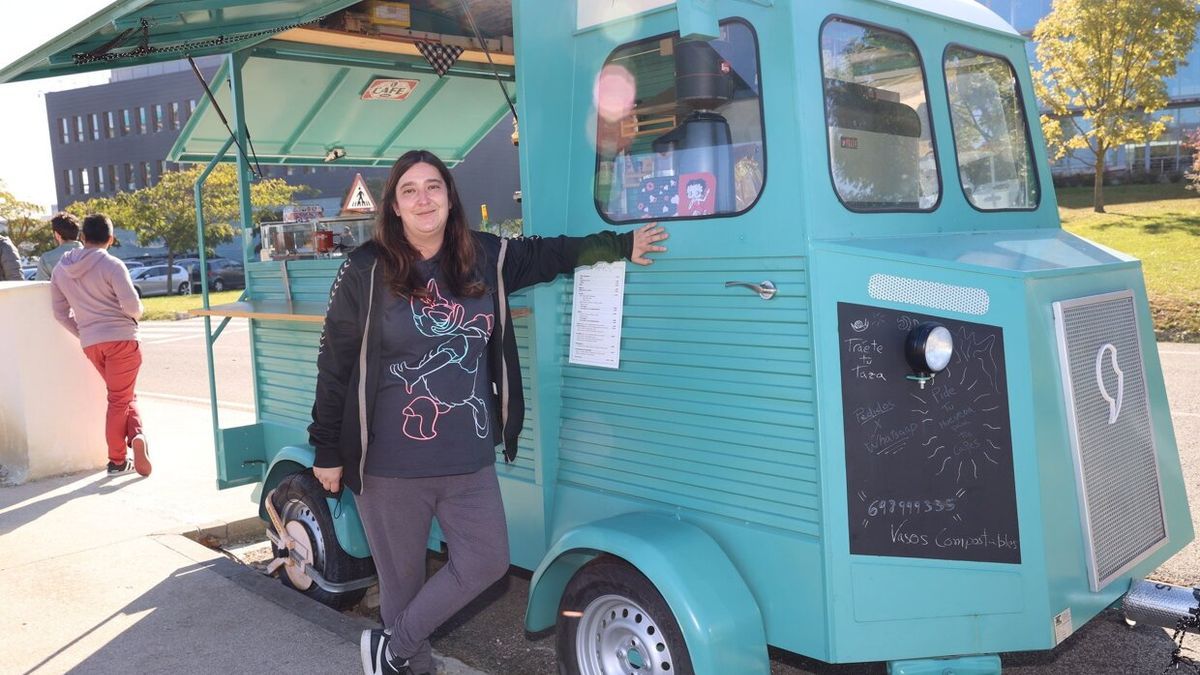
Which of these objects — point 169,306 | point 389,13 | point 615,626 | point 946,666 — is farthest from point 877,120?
point 169,306

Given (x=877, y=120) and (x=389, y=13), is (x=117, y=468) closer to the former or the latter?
(x=389, y=13)

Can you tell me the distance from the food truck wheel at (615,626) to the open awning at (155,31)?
2.68 metres

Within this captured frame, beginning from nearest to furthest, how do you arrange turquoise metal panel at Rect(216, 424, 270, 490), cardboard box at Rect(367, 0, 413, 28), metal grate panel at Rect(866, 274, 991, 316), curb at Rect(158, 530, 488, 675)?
1. metal grate panel at Rect(866, 274, 991, 316)
2. curb at Rect(158, 530, 488, 675)
3. cardboard box at Rect(367, 0, 413, 28)
4. turquoise metal panel at Rect(216, 424, 270, 490)

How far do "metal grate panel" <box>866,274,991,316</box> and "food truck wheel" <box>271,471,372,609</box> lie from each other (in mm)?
2827

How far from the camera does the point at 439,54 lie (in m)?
5.79

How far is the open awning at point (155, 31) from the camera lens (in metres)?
4.22

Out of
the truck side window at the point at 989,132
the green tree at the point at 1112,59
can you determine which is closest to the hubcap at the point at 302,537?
the truck side window at the point at 989,132

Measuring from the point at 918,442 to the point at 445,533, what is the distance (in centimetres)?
162

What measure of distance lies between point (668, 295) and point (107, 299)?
5385mm

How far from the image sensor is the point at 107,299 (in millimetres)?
7207

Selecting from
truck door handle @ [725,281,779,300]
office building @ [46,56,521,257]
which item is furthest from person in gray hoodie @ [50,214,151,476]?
office building @ [46,56,521,257]

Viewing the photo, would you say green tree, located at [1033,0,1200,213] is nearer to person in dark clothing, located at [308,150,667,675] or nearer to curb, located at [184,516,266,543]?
curb, located at [184,516,266,543]

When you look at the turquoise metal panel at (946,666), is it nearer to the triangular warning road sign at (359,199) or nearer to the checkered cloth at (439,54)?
the triangular warning road sign at (359,199)

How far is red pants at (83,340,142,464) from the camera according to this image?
722 cm
